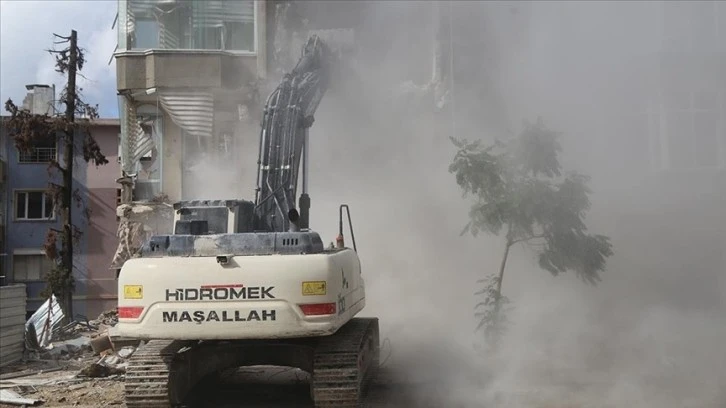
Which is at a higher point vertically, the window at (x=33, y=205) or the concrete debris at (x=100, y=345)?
Answer: the window at (x=33, y=205)

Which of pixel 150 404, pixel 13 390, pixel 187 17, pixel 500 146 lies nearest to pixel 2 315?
pixel 13 390

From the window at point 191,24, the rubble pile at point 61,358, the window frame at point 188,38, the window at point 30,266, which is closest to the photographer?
the rubble pile at point 61,358

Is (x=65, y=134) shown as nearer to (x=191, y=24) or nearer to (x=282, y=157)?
(x=191, y=24)

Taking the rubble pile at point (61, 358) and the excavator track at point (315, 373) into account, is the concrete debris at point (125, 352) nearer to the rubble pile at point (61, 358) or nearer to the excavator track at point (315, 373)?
the rubble pile at point (61, 358)

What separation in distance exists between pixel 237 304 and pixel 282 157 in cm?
192

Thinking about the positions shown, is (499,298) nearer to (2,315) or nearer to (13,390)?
(13,390)

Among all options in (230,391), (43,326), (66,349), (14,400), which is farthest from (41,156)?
(230,391)

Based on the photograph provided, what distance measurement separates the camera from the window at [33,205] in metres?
25.6

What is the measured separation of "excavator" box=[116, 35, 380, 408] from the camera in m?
5.17

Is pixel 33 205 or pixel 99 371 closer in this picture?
pixel 99 371

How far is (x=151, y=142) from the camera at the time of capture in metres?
13.1

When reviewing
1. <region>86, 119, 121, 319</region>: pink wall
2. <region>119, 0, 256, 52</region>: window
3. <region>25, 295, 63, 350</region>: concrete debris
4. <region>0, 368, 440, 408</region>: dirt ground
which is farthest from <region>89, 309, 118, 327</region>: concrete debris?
<region>86, 119, 121, 319</region>: pink wall

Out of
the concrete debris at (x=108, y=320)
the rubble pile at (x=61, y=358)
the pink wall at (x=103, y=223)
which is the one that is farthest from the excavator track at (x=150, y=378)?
the pink wall at (x=103, y=223)

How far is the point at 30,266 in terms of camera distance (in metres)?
Result: 25.5
